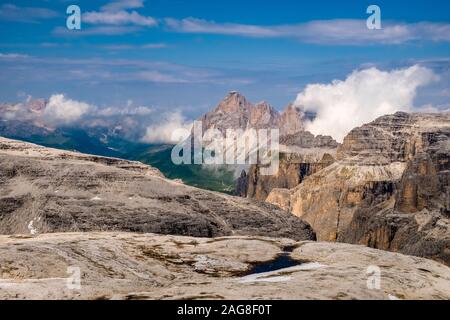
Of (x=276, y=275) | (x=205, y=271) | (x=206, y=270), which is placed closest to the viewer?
(x=276, y=275)

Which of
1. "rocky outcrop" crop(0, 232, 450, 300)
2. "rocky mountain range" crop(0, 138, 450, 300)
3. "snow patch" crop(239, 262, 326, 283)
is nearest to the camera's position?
"rocky outcrop" crop(0, 232, 450, 300)

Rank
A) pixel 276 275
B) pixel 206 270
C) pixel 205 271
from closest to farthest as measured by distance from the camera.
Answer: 1. pixel 276 275
2. pixel 205 271
3. pixel 206 270

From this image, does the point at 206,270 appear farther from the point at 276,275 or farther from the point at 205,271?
the point at 276,275

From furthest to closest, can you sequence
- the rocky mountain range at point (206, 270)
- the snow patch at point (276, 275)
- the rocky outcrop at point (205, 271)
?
the snow patch at point (276, 275), the rocky mountain range at point (206, 270), the rocky outcrop at point (205, 271)

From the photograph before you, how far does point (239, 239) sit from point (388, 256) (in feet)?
127

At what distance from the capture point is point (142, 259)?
124 m

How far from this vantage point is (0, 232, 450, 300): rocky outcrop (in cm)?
8812

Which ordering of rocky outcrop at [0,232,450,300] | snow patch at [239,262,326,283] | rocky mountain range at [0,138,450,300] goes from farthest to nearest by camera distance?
snow patch at [239,262,326,283]
rocky mountain range at [0,138,450,300]
rocky outcrop at [0,232,450,300]

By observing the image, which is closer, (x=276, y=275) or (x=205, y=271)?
(x=276, y=275)

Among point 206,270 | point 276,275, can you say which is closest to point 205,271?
point 206,270

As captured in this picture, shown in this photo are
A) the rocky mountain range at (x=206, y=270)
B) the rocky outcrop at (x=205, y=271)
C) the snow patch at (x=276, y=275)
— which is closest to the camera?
the rocky outcrop at (x=205, y=271)

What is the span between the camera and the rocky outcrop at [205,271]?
289 ft

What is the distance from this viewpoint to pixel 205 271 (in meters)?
118
